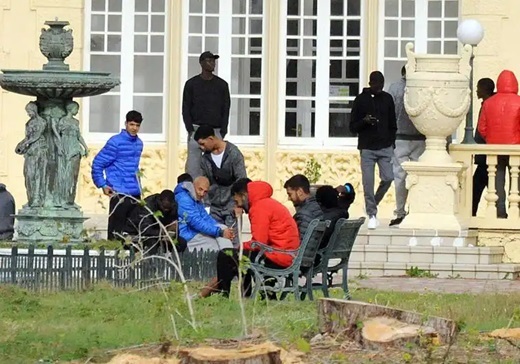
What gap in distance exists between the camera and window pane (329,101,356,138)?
29177 millimetres

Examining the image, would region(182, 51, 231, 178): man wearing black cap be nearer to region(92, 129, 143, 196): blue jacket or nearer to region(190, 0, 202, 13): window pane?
region(92, 129, 143, 196): blue jacket

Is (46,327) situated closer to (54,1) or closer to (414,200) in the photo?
(414,200)

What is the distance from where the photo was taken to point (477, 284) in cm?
2164

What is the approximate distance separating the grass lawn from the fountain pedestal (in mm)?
4713

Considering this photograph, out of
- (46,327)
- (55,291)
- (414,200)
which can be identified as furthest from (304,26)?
(46,327)

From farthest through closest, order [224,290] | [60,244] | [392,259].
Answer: [392,259], [60,244], [224,290]

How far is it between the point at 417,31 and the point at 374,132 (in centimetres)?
523

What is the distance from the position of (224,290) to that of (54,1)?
12.3 m

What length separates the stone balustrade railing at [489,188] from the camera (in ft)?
78.8

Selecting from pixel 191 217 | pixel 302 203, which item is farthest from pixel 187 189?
pixel 302 203

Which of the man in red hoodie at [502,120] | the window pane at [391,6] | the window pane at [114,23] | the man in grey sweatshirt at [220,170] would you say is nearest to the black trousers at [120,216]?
the man in grey sweatshirt at [220,170]

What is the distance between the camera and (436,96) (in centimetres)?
2406

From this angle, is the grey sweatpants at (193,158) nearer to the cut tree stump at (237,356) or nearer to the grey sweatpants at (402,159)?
the grey sweatpants at (402,159)

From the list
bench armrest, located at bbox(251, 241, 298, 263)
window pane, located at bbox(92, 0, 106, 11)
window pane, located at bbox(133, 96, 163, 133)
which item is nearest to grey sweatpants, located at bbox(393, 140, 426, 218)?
window pane, located at bbox(133, 96, 163, 133)
